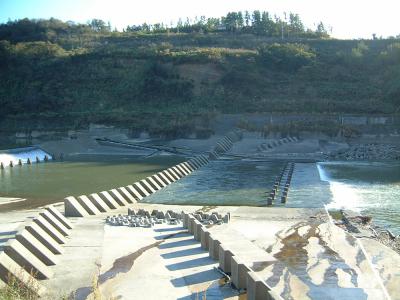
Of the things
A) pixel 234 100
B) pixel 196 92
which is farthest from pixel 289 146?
pixel 196 92

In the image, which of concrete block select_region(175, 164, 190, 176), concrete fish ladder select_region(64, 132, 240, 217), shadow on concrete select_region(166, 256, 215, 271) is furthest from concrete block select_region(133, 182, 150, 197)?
shadow on concrete select_region(166, 256, 215, 271)

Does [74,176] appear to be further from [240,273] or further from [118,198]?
[240,273]

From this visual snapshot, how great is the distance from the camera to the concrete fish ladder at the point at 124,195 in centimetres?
1973

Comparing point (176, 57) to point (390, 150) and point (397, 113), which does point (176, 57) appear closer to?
point (397, 113)

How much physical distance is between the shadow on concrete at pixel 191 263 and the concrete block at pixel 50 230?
3789 mm

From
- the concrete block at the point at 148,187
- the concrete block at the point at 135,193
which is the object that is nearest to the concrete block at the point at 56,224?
the concrete block at the point at 135,193

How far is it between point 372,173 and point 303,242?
2196cm

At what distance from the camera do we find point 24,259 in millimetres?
12156

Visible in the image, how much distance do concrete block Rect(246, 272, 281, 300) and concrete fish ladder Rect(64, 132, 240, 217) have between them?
34.8 feet

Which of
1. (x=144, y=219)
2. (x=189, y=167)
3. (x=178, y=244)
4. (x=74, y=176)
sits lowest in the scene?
(x=74, y=176)

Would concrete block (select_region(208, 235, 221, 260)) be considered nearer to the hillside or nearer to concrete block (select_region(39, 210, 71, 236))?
concrete block (select_region(39, 210, 71, 236))

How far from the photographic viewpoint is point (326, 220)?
64.6 ft

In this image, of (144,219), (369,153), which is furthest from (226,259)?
(369,153)

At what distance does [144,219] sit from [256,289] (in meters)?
8.71
